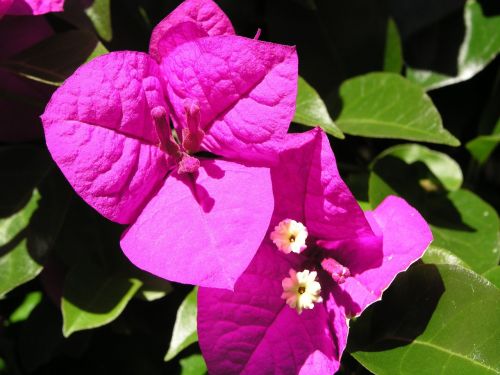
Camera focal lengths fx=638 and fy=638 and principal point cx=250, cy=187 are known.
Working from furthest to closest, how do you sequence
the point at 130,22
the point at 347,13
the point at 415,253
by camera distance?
1. the point at 347,13
2. the point at 130,22
3. the point at 415,253

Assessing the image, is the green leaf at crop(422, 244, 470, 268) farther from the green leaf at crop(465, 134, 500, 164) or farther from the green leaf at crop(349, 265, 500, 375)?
the green leaf at crop(465, 134, 500, 164)

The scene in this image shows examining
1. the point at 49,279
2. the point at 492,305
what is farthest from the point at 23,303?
the point at 492,305

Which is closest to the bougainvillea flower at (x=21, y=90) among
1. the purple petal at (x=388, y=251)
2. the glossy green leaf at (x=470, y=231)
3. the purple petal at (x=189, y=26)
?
the purple petal at (x=189, y=26)

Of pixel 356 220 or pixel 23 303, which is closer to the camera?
pixel 356 220

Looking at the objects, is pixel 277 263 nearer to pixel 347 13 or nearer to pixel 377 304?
pixel 377 304

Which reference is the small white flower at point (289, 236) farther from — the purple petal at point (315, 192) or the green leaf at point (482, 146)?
the green leaf at point (482, 146)

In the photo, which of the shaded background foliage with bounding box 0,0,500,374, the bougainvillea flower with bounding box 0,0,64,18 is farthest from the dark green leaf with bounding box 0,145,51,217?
the bougainvillea flower with bounding box 0,0,64,18
